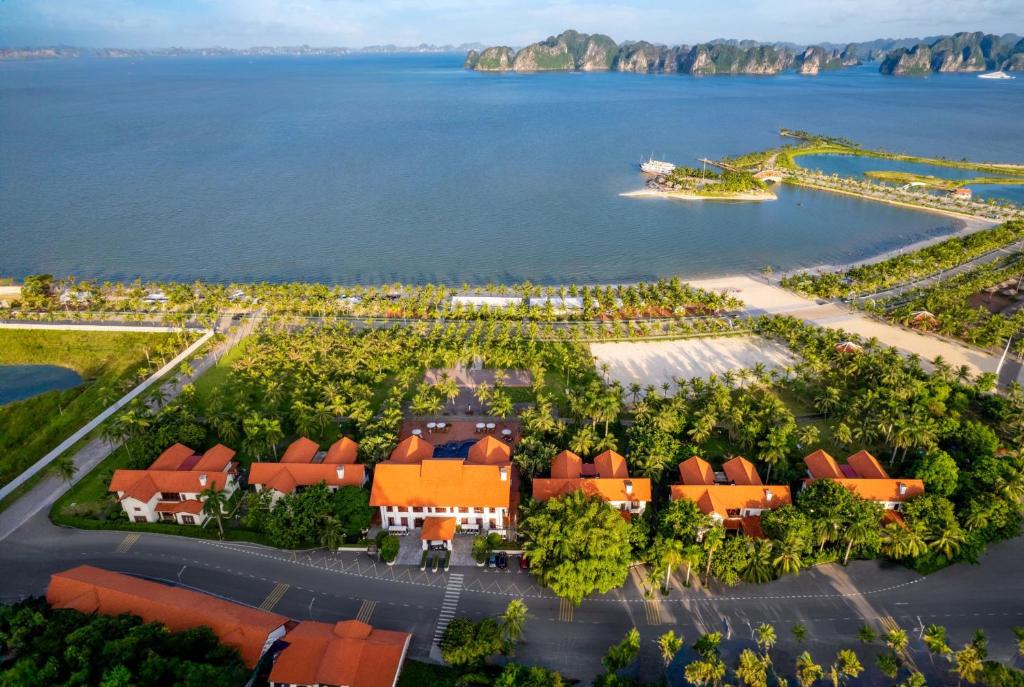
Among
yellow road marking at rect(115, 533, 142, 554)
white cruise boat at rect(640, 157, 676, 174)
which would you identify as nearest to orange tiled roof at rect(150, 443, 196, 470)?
yellow road marking at rect(115, 533, 142, 554)

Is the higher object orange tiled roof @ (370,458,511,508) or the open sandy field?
orange tiled roof @ (370,458,511,508)

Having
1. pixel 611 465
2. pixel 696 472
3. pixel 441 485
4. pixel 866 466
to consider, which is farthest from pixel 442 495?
pixel 866 466

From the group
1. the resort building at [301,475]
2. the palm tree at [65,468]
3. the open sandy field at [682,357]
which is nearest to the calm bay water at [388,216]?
the open sandy field at [682,357]

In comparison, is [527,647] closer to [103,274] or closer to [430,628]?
[430,628]

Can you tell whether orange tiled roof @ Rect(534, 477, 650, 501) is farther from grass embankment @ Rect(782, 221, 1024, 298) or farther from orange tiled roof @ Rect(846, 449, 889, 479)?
grass embankment @ Rect(782, 221, 1024, 298)

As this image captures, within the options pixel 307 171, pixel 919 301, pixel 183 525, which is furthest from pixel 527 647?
pixel 307 171

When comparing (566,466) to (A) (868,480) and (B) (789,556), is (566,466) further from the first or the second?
(A) (868,480)

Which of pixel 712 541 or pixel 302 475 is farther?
pixel 302 475
